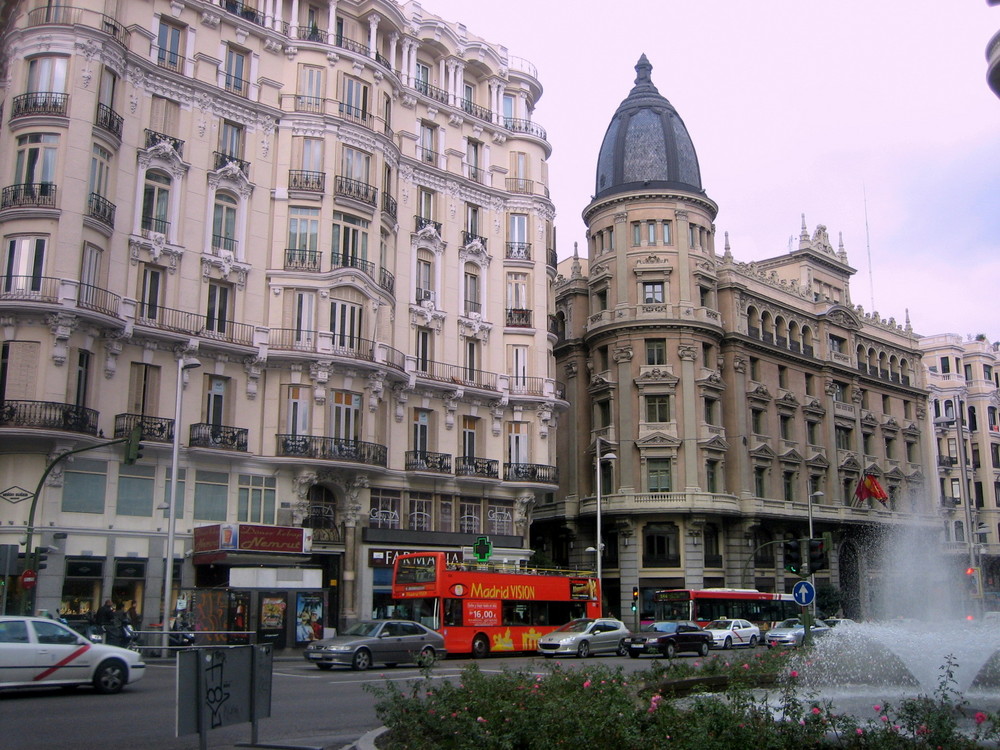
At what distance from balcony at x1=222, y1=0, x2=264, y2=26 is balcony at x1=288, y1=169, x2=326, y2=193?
6.61 m

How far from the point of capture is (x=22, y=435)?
31484 mm

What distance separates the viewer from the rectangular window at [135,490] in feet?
114

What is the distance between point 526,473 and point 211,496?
15467 millimetres

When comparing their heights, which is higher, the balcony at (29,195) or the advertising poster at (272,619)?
the balcony at (29,195)

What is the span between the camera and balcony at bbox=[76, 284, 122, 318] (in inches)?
1320

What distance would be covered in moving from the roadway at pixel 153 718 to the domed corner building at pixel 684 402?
110ft

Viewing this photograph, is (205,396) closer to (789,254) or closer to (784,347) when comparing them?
(784,347)

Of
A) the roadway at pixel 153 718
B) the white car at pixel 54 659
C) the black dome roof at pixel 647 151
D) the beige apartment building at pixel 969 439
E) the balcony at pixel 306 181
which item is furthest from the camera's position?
the beige apartment building at pixel 969 439

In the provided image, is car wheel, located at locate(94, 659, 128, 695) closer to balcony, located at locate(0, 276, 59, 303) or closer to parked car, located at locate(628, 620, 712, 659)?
balcony, located at locate(0, 276, 59, 303)

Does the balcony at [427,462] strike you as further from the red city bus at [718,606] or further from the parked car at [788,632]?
the parked car at [788,632]

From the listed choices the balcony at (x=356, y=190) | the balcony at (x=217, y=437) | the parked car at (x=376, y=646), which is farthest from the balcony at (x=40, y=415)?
the balcony at (x=356, y=190)

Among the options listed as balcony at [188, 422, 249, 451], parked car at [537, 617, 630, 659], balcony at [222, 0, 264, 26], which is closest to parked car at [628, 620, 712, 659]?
parked car at [537, 617, 630, 659]

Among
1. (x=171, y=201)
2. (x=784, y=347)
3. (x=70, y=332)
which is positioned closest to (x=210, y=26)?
(x=171, y=201)

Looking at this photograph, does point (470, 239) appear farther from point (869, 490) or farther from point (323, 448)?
point (869, 490)
